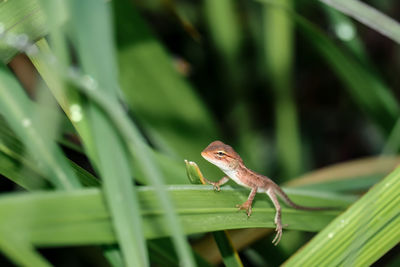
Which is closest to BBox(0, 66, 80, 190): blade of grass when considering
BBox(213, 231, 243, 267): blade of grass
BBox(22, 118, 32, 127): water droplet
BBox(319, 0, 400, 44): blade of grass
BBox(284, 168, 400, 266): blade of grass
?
BBox(22, 118, 32, 127): water droplet

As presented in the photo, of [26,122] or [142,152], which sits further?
[26,122]

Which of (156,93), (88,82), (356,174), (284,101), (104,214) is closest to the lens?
(88,82)

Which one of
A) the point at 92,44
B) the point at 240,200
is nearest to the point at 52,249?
the point at 240,200

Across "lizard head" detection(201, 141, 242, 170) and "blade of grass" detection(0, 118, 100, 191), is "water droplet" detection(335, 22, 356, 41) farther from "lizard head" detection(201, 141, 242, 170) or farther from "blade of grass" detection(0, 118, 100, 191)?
"blade of grass" detection(0, 118, 100, 191)

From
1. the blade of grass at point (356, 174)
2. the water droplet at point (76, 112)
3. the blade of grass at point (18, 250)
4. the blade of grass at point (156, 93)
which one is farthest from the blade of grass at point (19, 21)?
the blade of grass at point (356, 174)

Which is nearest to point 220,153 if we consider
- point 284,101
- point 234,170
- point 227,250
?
point 234,170

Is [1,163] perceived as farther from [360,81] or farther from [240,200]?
[360,81]

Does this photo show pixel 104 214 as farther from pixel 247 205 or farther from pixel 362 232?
pixel 362 232
